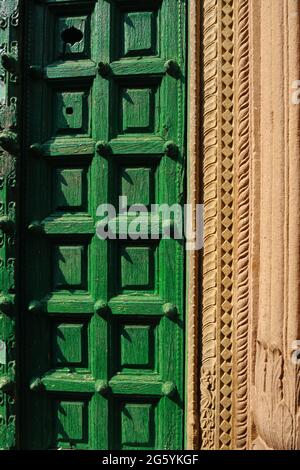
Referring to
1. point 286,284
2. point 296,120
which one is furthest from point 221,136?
point 286,284

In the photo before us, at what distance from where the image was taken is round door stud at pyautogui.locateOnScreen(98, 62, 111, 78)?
1.76 meters

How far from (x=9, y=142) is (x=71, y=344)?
2.54 feet

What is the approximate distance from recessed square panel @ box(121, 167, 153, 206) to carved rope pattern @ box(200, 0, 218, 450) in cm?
21

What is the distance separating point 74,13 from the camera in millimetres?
1849

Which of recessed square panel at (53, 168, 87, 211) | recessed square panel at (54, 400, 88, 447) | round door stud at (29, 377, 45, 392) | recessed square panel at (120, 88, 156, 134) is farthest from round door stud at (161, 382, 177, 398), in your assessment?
recessed square panel at (120, 88, 156, 134)

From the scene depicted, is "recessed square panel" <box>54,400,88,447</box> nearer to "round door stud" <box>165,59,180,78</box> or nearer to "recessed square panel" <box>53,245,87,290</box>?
"recessed square panel" <box>53,245,87,290</box>

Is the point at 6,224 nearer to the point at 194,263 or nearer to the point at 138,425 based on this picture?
the point at 194,263

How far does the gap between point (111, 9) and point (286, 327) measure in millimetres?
1292

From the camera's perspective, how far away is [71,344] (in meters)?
1.76

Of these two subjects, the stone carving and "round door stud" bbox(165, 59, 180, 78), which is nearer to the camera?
the stone carving

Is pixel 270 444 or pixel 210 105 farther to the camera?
pixel 210 105

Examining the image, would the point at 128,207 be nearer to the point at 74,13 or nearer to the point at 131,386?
the point at 131,386

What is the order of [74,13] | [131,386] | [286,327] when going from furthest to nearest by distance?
[74,13] < [131,386] < [286,327]

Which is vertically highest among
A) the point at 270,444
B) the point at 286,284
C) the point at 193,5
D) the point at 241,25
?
the point at 193,5
